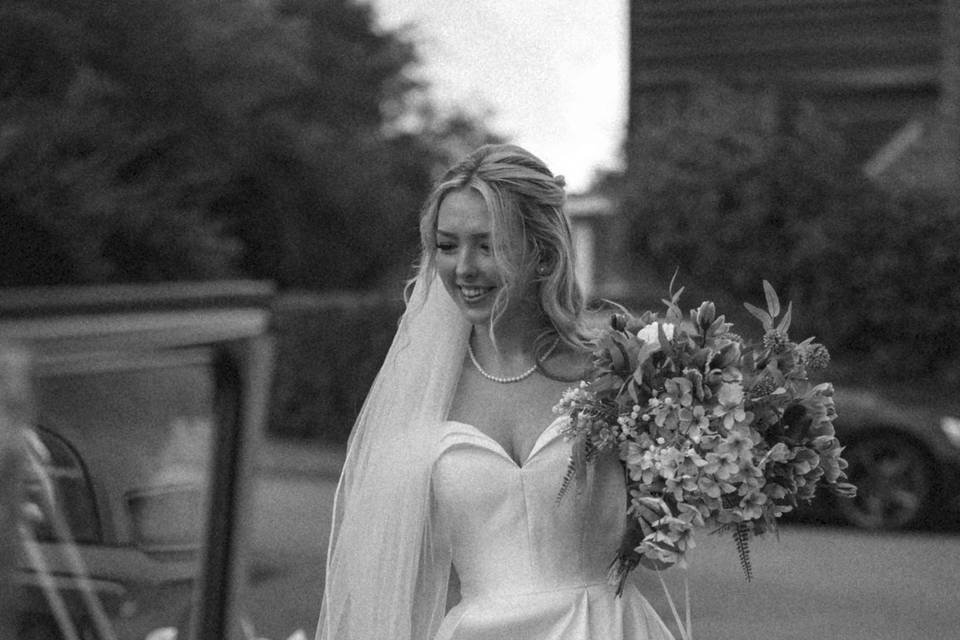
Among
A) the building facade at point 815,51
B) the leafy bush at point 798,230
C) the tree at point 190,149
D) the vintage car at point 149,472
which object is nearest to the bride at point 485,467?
the vintage car at point 149,472

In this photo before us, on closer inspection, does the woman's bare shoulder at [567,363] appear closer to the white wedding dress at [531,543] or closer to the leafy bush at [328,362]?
the white wedding dress at [531,543]

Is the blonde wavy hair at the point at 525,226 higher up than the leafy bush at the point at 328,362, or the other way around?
the blonde wavy hair at the point at 525,226

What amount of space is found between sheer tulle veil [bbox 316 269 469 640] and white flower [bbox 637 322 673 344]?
0.53 meters

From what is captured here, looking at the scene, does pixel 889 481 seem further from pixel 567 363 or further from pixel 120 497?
pixel 120 497

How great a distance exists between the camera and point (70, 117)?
53.3ft

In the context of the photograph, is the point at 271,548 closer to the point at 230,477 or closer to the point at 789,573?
the point at 789,573

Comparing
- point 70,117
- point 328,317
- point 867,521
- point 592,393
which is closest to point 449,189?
point 592,393

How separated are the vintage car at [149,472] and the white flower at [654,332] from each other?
112 cm

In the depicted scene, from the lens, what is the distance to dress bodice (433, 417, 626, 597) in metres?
3.16

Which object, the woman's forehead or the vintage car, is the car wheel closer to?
the woman's forehead

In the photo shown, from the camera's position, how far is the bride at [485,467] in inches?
125

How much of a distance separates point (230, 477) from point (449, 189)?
56.4 inches

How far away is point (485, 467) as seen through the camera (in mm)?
3186

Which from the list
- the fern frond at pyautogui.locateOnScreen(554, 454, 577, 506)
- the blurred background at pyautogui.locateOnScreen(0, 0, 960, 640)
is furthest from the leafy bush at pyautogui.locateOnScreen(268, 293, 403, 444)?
the fern frond at pyautogui.locateOnScreen(554, 454, 577, 506)
